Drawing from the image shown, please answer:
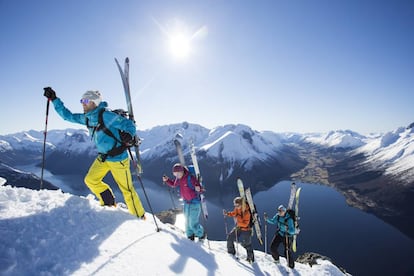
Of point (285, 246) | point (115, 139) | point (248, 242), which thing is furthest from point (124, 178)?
point (285, 246)

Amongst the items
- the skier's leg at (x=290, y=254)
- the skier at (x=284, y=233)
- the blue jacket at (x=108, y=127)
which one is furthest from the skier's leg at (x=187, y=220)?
the skier's leg at (x=290, y=254)

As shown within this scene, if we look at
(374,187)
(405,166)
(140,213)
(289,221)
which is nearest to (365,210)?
(374,187)

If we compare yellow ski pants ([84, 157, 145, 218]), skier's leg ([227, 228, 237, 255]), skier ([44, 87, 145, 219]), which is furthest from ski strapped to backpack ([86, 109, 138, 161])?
skier's leg ([227, 228, 237, 255])

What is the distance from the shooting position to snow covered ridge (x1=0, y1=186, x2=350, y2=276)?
11.8 feet

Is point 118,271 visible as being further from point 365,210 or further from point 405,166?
point 405,166

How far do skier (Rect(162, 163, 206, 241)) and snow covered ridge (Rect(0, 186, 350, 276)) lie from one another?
11.2ft

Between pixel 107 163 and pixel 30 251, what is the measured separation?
3.36 m

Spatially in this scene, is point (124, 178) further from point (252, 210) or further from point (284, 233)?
point (284, 233)

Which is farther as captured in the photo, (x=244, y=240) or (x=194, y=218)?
(x=244, y=240)

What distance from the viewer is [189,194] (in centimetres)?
977

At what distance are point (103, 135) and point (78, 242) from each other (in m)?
3.02

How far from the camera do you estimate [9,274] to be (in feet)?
10.1

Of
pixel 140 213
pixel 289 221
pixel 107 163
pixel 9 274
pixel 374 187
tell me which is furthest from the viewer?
pixel 374 187

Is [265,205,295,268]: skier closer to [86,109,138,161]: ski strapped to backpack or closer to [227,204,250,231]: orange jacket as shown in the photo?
[227,204,250,231]: orange jacket
